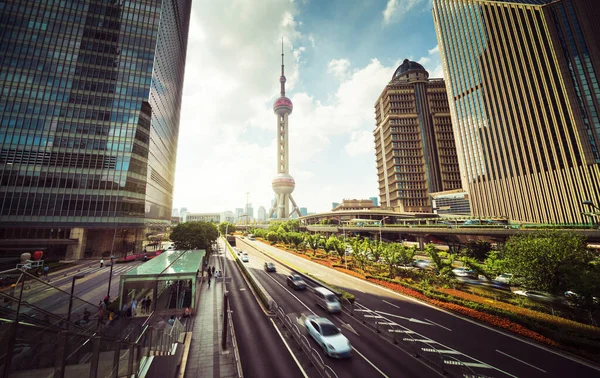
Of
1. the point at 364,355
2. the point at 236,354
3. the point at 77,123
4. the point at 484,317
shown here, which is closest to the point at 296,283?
the point at 236,354

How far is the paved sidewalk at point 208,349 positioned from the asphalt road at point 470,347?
7.37 metres

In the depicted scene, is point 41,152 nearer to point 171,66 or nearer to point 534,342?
point 171,66

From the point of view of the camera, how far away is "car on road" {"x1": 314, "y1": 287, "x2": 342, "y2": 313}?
22328 mm

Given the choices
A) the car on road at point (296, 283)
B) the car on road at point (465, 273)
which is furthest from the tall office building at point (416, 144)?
the car on road at point (296, 283)

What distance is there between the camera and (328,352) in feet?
50.0

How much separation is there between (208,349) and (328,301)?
37.0 feet

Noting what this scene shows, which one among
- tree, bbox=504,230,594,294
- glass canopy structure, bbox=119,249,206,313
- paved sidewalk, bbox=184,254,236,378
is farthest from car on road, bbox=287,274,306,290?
tree, bbox=504,230,594,294

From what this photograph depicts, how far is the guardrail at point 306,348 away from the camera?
1357cm

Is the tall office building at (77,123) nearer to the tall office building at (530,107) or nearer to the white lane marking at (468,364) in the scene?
the white lane marking at (468,364)

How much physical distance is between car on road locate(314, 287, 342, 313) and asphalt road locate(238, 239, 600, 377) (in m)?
2.57

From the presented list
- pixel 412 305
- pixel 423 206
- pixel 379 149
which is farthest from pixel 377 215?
pixel 412 305

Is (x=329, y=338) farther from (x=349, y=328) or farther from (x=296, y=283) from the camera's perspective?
(x=296, y=283)

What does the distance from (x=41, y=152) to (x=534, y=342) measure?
8412 cm

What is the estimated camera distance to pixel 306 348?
16.3 metres
